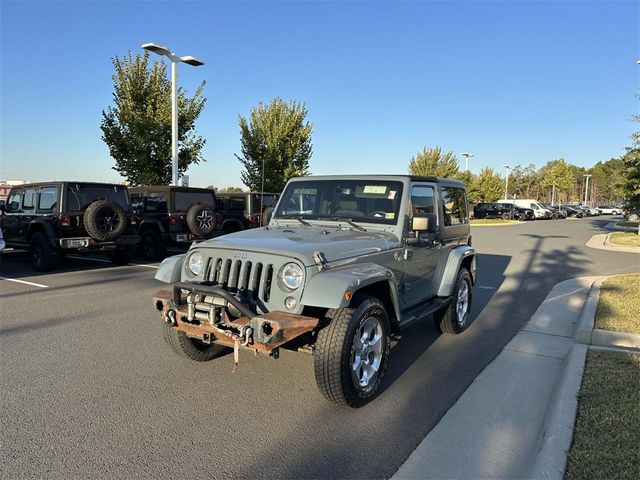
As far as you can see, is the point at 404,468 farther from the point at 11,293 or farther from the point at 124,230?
the point at 124,230

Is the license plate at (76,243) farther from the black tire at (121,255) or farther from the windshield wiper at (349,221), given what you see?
the windshield wiper at (349,221)

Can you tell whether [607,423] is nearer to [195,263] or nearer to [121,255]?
[195,263]

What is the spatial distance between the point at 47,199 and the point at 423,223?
362 inches

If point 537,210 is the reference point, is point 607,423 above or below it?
below

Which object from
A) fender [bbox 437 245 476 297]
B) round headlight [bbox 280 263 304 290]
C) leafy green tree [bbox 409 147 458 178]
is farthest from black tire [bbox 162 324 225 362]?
leafy green tree [bbox 409 147 458 178]

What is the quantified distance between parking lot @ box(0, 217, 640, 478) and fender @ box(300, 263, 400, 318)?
954 millimetres

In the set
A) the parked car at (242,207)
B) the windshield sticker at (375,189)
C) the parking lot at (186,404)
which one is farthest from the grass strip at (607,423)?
the parked car at (242,207)

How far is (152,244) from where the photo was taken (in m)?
12.3

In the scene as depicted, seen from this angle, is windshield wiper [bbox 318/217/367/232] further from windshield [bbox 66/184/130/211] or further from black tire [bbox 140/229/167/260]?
black tire [bbox 140/229/167/260]

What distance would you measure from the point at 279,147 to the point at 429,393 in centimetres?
2107

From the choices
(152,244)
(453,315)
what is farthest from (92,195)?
(453,315)

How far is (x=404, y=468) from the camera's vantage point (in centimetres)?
301

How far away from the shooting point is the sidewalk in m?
2.98

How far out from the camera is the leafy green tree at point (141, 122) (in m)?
17.6
